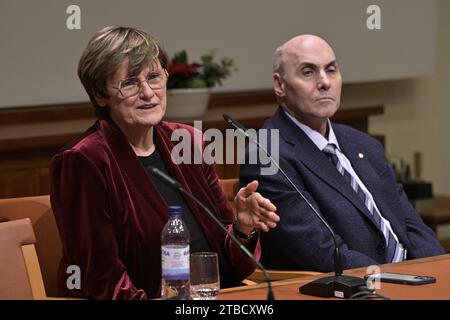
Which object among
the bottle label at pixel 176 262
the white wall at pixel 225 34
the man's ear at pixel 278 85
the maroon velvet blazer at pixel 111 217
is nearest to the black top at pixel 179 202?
the maroon velvet blazer at pixel 111 217

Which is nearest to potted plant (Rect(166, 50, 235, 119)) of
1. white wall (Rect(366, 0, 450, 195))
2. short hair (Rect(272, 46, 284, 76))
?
short hair (Rect(272, 46, 284, 76))

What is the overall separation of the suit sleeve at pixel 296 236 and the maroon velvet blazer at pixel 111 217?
32 centimetres

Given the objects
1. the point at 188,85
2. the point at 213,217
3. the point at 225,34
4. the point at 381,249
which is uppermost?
the point at 225,34

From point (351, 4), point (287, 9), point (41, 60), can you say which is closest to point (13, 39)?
point (41, 60)

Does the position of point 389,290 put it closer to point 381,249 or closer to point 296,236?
point 296,236

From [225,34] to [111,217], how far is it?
272 centimetres

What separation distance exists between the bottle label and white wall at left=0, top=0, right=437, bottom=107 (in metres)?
2.36

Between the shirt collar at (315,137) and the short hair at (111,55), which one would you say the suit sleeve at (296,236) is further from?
the short hair at (111,55)

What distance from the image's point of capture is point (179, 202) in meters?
2.96

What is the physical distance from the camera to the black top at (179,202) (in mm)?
2943

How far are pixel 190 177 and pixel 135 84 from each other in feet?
1.21

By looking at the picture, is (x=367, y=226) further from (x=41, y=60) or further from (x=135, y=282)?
(x=41, y=60)

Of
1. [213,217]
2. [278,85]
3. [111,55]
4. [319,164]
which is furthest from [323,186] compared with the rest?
[213,217]

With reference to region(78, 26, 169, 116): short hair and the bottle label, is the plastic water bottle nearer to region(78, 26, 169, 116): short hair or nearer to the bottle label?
the bottle label
